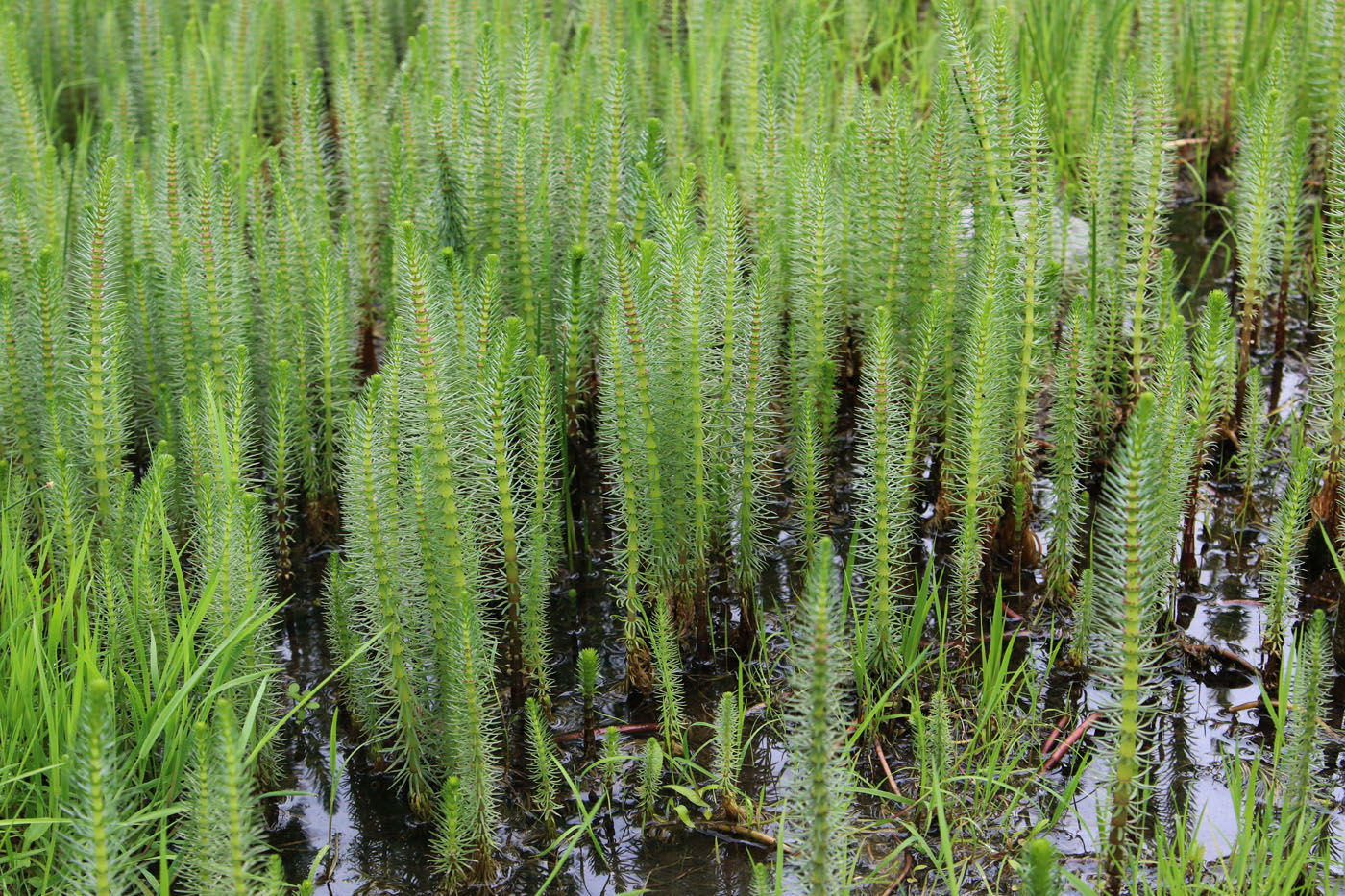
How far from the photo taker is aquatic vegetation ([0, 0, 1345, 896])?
2.58 m

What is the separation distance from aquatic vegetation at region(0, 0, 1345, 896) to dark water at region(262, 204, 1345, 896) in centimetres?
1

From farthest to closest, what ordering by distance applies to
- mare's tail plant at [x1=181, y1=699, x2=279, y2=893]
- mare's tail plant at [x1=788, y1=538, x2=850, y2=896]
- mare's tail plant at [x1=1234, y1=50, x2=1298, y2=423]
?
1. mare's tail plant at [x1=1234, y1=50, x2=1298, y2=423]
2. mare's tail plant at [x1=181, y1=699, x2=279, y2=893]
3. mare's tail plant at [x1=788, y1=538, x2=850, y2=896]

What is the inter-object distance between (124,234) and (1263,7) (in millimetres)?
4058

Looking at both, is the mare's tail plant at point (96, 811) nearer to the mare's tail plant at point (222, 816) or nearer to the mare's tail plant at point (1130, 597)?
the mare's tail plant at point (222, 816)

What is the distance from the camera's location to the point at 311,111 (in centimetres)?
431

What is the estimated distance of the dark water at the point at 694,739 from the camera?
2.66 m

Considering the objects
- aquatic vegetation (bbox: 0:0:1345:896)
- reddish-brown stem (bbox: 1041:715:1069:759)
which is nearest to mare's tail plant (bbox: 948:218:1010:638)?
aquatic vegetation (bbox: 0:0:1345:896)

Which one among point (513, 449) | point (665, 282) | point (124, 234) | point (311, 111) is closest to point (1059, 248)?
point (665, 282)

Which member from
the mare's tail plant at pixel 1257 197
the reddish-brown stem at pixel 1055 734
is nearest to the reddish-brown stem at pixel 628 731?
the reddish-brown stem at pixel 1055 734

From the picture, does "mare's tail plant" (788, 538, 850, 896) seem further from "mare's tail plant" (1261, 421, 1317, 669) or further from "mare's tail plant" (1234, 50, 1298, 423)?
"mare's tail plant" (1234, 50, 1298, 423)

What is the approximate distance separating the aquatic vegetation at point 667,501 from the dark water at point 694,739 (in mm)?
12

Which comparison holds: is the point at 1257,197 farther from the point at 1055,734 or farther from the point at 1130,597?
the point at 1130,597

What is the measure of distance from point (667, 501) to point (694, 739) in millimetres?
533

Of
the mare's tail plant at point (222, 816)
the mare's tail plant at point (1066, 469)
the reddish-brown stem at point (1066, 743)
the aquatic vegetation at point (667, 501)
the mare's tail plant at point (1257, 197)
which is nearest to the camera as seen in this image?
the mare's tail plant at point (222, 816)
